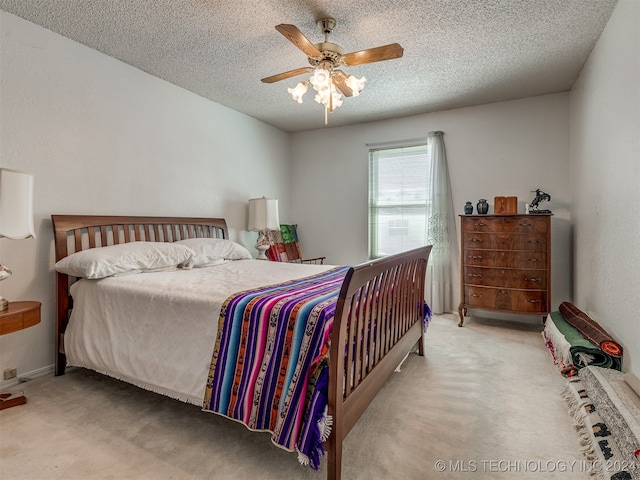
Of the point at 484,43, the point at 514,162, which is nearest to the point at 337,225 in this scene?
the point at 514,162

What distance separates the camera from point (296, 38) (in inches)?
75.8

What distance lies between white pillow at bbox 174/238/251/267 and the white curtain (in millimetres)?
2318

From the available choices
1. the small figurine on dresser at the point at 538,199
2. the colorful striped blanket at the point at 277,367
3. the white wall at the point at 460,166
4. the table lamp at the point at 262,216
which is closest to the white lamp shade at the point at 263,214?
the table lamp at the point at 262,216

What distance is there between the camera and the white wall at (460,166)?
3570mm

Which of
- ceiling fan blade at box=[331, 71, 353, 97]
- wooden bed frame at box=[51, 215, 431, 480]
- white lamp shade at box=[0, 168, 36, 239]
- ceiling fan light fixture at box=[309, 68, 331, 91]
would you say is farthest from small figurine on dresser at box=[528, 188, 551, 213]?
white lamp shade at box=[0, 168, 36, 239]

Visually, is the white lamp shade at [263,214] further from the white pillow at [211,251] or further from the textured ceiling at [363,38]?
the textured ceiling at [363,38]

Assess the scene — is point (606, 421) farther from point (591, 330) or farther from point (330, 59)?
point (330, 59)

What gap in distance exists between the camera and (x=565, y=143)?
3525 millimetres

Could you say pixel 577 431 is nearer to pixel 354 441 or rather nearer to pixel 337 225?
pixel 354 441

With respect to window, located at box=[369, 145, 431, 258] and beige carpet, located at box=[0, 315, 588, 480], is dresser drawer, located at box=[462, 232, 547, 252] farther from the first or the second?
beige carpet, located at box=[0, 315, 588, 480]

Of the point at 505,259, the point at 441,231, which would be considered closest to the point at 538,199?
the point at 505,259

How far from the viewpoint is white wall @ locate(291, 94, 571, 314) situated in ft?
11.7

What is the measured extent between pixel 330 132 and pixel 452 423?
4064mm

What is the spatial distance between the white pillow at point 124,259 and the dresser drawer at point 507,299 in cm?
287
